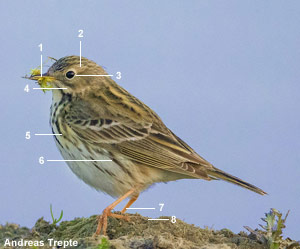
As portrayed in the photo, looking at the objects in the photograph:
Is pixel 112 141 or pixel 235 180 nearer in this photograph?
pixel 235 180

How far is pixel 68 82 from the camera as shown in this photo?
7781 millimetres

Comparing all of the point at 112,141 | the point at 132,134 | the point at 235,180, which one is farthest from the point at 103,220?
the point at 235,180

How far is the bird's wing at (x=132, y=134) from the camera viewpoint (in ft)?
23.5

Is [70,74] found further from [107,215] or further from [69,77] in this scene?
[107,215]

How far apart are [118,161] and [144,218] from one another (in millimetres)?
877

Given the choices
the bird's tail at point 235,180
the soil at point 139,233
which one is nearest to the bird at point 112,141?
the bird's tail at point 235,180

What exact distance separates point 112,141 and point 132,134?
0.97ft

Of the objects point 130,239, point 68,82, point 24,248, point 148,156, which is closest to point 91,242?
point 130,239

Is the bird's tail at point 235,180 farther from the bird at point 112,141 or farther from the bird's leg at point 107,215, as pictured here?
the bird's leg at point 107,215

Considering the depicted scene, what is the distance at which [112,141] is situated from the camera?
7.30 metres

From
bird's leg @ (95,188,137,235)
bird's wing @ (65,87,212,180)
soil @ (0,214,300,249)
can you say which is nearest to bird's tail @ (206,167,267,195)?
bird's wing @ (65,87,212,180)

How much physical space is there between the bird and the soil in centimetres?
22

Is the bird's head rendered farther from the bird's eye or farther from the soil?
the soil

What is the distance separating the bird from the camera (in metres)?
7.07
